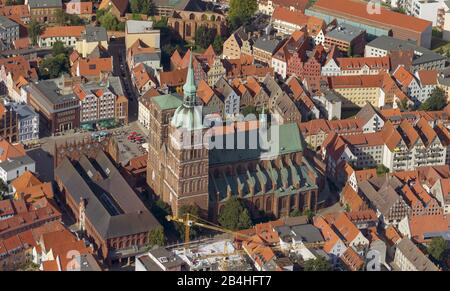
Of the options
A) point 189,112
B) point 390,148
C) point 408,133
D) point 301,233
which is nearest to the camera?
point 189,112

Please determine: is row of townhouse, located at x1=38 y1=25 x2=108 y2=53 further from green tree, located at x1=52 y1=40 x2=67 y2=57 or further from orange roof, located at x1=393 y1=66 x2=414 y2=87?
orange roof, located at x1=393 y1=66 x2=414 y2=87

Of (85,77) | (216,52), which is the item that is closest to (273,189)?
(85,77)

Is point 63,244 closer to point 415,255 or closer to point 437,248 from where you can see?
point 415,255

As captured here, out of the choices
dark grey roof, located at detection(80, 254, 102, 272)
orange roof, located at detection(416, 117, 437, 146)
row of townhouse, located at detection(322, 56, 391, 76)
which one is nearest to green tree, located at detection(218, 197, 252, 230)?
dark grey roof, located at detection(80, 254, 102, 272)

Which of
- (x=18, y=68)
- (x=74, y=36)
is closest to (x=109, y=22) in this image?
(x=74, y=36)

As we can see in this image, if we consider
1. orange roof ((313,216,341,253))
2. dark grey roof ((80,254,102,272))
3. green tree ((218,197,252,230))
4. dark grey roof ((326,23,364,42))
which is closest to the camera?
dark grey roof ((80,254,102,272))

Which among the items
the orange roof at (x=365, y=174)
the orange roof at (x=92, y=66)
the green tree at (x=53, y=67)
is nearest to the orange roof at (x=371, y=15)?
the orange roof at (x=92, y=66)
